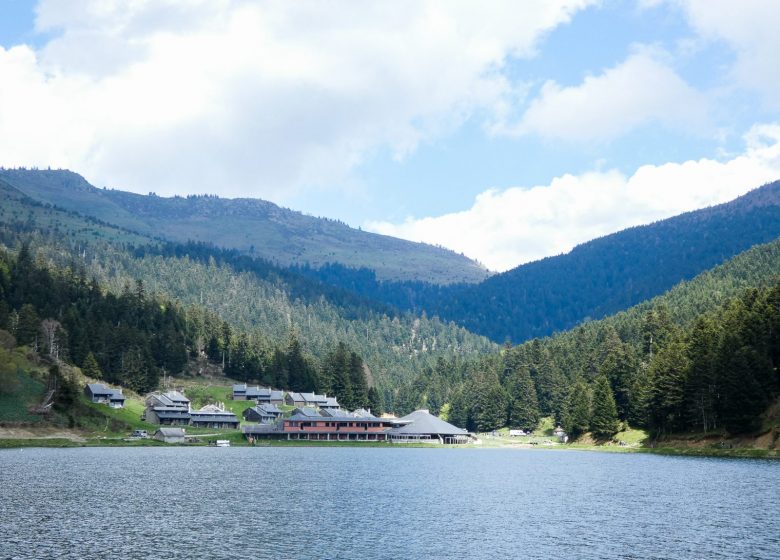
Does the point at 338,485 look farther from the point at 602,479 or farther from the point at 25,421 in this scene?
the point at 25,421

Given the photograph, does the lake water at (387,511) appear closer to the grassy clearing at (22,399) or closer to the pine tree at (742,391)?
the pine tree at (742,391)

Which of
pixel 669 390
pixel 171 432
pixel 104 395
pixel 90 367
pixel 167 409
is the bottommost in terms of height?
pixel 171 432

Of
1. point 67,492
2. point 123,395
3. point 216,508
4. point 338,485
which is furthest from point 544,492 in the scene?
point 123,395

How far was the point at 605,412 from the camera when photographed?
6284 inches

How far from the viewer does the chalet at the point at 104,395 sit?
174875 millimetres

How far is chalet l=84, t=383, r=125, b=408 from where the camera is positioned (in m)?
175

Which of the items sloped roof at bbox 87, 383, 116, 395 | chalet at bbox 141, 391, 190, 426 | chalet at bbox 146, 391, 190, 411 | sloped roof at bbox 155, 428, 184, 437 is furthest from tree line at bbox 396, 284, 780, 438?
sloped roof at bbox 87, 383, 116, 395

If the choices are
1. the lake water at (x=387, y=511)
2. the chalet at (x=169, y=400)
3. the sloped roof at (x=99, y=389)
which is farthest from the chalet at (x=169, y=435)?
the lake water at (x=387, y=511)

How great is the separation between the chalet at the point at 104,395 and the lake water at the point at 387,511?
66.5 meters

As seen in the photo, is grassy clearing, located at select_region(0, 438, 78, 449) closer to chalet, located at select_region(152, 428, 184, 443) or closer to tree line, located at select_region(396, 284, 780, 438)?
chalet, located at select_region(152, 428, 184, 443)

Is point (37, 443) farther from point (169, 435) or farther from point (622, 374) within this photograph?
point (622, 374)

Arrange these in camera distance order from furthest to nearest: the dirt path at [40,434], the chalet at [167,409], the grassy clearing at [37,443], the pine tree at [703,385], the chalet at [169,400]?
the chalet at [169,400], the chalet at [167,409], the dirt path at [40,434], the grassy clearing at [37,443], the pine tree at [703,385]

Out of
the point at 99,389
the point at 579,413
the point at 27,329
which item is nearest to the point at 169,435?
the point at 99,389

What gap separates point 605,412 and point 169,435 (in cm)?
9128
